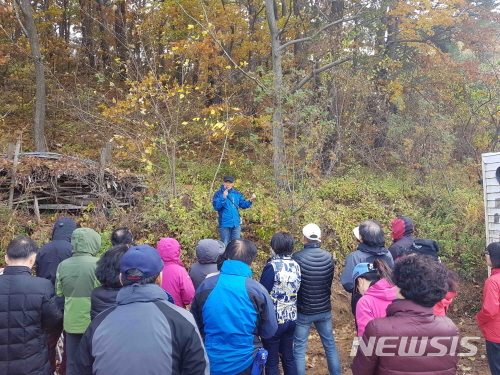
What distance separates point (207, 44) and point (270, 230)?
5898mm

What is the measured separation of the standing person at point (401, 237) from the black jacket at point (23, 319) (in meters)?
3.86

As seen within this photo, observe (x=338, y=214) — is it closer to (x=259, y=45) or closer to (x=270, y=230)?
(x=270, y=230)

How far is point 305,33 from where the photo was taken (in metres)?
14.7

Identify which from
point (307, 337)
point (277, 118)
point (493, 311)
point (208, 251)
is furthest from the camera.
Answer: point (277, 118)

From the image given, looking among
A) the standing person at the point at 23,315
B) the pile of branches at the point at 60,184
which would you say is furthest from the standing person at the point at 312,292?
the pile of branches at the point at 60,184

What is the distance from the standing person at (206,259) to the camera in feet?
13.2

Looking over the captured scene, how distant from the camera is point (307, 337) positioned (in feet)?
14.4

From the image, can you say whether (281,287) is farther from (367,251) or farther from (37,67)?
(37,67)

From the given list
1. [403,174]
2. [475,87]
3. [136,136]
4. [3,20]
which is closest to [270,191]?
[136,136]

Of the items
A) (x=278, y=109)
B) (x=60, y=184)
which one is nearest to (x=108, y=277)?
(x=60, y=184)

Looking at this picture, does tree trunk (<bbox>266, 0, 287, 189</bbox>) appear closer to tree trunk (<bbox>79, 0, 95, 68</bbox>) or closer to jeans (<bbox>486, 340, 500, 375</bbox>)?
jeans (<bbox>486, 340, 500, 375</bbox>)

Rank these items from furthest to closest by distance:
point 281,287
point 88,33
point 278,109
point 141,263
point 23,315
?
point 88,33 → point 278,109 → point 281,287 → point 23,315 → point 141,263

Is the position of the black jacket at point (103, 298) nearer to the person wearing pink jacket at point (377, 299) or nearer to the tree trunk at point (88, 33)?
the person wearing pink jacket at point (377, 299)

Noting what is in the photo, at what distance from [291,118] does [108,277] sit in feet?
25.1
